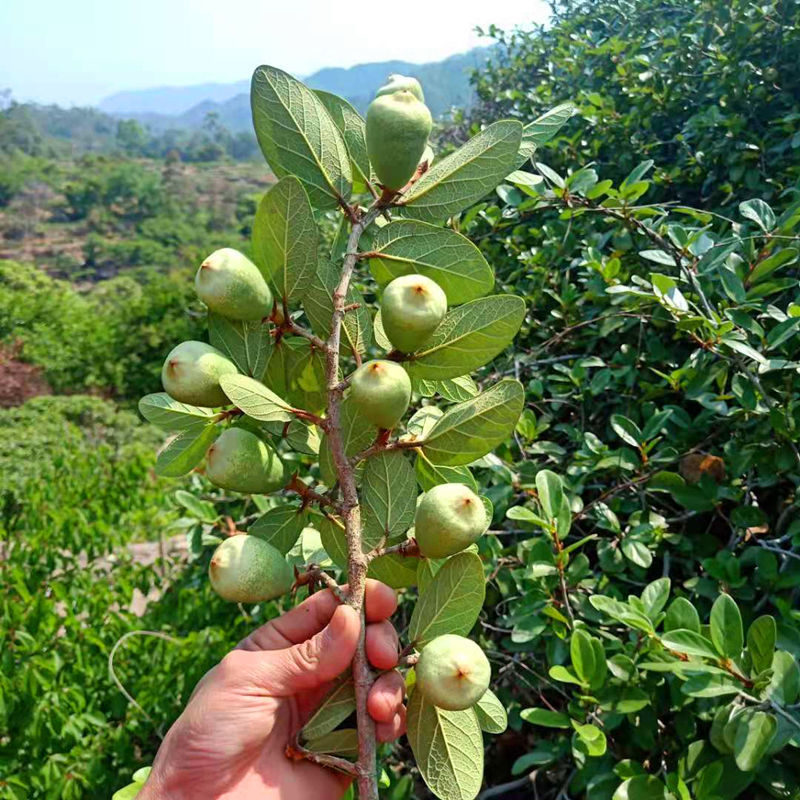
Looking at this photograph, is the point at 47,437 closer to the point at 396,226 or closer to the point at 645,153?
the point at 645,153

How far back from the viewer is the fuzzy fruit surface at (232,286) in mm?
595

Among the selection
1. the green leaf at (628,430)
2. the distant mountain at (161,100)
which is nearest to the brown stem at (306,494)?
the green leaf at (628,430)

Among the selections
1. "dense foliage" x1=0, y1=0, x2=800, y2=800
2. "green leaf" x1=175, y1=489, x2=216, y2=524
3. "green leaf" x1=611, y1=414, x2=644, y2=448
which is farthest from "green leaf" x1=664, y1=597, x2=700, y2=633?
"green leaf" x1=175, y1=489, x2=216, y2=524

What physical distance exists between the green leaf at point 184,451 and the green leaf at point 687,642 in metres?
0.59

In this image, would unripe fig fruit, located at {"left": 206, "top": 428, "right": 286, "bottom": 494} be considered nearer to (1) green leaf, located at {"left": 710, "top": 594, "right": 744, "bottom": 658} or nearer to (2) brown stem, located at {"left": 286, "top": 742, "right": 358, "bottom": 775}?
(2) brown stem, located at {"left": 286, "top": 742, "right": 358, "bottom": 775}

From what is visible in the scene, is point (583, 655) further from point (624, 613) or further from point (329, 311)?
point (329, 311)

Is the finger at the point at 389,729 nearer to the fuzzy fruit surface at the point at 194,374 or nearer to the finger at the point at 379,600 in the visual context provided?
the finger at the point at 379,600

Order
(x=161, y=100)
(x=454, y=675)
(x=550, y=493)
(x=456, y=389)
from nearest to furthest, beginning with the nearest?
(x=454, y=675) → (x=456, y=389) → (x=550, y=493) → (x=161, y=100)

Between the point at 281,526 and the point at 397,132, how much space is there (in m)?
0.38

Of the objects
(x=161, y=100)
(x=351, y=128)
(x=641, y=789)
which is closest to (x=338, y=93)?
(x=351, y=128)

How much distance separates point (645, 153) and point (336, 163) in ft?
4.48

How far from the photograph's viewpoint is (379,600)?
648 mm

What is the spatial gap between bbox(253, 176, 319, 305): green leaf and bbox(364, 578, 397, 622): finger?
28cm

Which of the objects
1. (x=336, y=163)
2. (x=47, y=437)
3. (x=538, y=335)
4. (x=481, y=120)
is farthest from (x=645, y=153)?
(x=47, y=437)
